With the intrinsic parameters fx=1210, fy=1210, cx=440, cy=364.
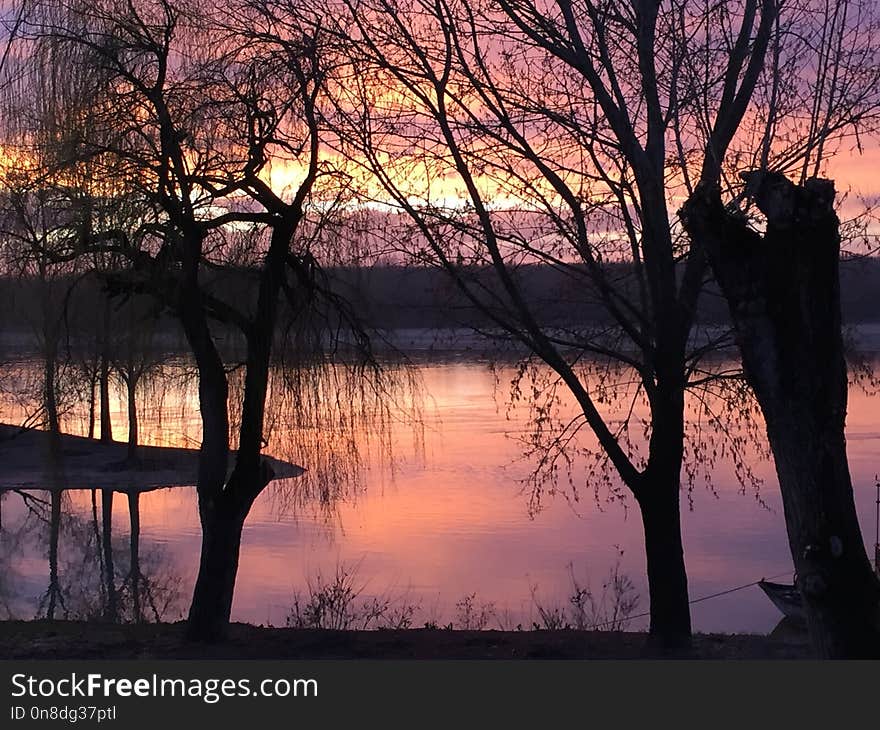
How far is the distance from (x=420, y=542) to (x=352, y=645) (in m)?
9.63

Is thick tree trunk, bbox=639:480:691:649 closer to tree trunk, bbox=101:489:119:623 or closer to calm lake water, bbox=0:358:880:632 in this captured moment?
calm lake water, bbox=0:358:880:632

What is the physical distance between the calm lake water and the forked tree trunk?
5777mm

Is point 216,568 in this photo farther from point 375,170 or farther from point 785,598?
point 785,598

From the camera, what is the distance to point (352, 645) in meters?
9.20

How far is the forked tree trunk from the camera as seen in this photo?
16.1 ft

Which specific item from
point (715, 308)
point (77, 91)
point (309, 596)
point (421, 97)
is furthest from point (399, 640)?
point (309, 596)

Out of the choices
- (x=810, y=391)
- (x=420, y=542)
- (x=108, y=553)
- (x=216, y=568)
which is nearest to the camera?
(x=810, y=391)

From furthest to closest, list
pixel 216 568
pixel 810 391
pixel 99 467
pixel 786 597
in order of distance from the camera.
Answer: pixel 99 467 < pixel 786 597 < pixel 216 568 < pixel 810 391

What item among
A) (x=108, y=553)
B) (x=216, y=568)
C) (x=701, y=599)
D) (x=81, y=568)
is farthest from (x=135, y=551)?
(x=216, y=568)

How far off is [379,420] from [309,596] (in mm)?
5137

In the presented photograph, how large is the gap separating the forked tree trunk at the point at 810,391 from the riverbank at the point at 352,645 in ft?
11.5

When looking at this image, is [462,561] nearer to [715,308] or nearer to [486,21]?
[715,308]

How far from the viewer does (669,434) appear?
8.58 m

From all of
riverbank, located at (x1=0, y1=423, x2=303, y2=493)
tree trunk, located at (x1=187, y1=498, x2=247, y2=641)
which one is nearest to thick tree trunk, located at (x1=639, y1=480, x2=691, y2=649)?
tree trunk, located at (x1=187, y1=498, x2=247, y2=641)
